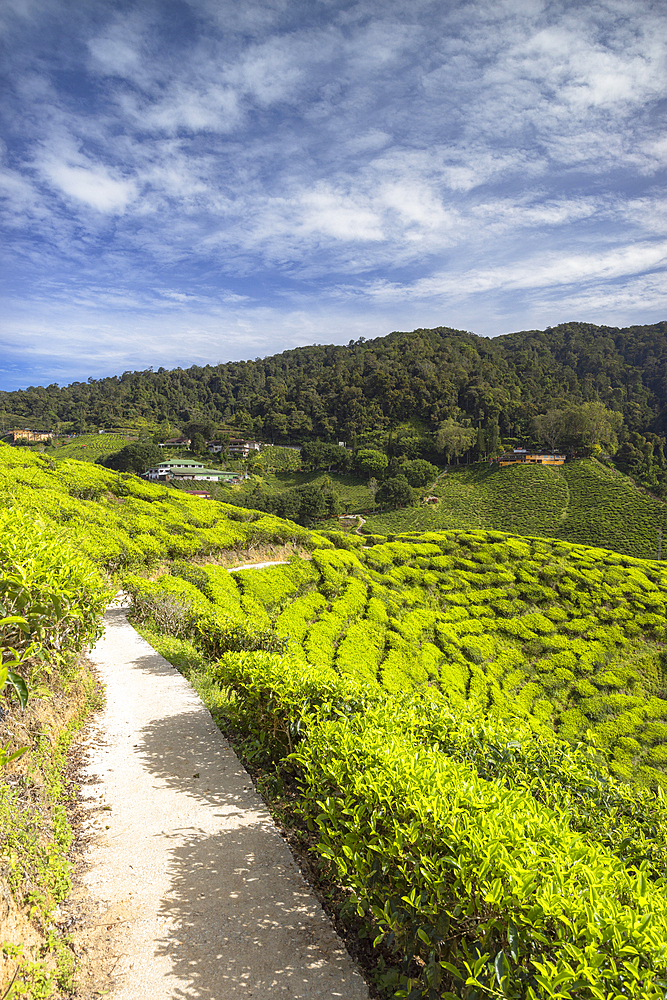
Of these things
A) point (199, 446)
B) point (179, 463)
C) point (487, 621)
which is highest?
point (199, 446)

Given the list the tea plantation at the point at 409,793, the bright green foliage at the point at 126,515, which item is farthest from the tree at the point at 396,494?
the tea plantation at the point at 409,793

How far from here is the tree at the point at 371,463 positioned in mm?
62188

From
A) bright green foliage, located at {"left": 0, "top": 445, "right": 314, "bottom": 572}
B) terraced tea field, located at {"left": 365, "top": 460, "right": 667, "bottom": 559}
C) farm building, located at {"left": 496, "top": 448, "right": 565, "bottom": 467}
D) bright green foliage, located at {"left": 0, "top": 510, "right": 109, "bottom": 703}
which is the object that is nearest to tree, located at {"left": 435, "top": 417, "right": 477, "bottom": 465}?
farm building, located at {"left": 496, "top": 448, "right": 565, "bottom": 467}

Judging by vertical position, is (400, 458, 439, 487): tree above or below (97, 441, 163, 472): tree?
below

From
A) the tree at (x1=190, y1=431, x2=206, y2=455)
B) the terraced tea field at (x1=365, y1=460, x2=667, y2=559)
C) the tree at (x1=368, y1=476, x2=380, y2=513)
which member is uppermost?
the tree at (x1=190, y1=431, x2=206, y2=455)

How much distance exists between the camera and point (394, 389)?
84.3m

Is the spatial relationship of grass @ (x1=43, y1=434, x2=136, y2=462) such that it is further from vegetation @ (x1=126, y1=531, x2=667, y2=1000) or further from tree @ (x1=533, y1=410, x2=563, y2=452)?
vegetation @ (x1=126, y1=531, x2=667, y2=1000)

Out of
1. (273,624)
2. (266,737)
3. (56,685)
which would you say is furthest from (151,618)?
(266,737)

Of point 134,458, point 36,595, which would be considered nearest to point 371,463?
point 134,458

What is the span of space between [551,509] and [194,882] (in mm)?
48438

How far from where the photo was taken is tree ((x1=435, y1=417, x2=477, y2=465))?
6388cm

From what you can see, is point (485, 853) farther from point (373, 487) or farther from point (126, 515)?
point (373, 487)

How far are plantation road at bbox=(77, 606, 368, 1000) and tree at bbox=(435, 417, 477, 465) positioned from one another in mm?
62242

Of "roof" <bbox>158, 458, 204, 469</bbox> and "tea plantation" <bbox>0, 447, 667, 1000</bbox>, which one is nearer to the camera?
"tea plantation" <bbox>0, 447, 667, 1000</bbox>
